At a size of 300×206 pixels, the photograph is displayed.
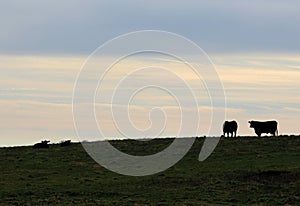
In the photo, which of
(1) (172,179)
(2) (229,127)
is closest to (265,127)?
(2) (229,127)

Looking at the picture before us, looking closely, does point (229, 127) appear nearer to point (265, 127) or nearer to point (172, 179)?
point (265, 127)

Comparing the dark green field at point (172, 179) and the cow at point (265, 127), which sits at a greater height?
the cow at point (265, 127)

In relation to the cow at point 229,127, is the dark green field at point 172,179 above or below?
below

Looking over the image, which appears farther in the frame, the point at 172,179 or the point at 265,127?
the point at 265,127

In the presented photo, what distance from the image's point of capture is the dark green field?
33812 millimetres

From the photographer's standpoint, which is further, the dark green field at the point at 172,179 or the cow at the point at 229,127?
the cow at the point at 229,127

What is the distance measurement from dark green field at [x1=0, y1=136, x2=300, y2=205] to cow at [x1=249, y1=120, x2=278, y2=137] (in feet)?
28.0

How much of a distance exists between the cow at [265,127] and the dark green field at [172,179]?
855cm

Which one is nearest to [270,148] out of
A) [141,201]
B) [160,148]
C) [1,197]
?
[160,148]

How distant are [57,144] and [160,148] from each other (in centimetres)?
1043

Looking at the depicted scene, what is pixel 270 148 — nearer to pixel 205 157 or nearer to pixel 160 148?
pixel 205 157

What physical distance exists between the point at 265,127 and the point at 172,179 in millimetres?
21816

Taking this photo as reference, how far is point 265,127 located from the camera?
5875 cm

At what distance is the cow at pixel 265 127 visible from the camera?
58500 mm
